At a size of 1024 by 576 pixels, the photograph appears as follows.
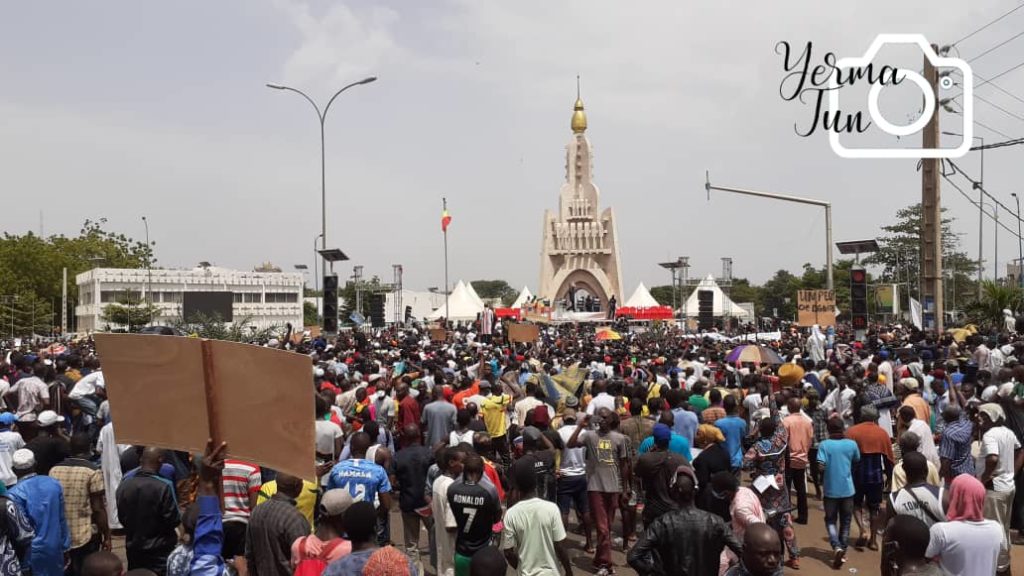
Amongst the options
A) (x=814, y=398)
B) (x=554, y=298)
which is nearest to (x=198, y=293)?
(x=554, y=298)

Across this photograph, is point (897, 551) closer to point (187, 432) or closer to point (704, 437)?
point (704, 437)

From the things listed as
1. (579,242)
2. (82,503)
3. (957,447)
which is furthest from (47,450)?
(579,242)

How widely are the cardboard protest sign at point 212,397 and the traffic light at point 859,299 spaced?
19087 mm

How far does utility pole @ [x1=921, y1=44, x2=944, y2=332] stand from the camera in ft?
68.4

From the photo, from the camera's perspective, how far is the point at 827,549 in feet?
26.9

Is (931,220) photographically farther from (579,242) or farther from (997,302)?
(579,242)

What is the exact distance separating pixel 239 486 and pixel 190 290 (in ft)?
194

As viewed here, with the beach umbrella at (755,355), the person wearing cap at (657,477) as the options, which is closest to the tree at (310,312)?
the beach umbrella at (755,355)

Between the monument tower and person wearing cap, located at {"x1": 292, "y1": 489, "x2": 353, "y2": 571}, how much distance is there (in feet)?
227

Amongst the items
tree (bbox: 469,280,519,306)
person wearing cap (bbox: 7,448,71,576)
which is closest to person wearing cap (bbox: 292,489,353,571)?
person wearing cap (bbox: 7,448,71,576)

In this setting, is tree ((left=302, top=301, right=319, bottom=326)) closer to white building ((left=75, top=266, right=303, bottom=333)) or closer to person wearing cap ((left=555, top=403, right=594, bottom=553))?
white building ((left=75, top=266, right=303, bottom=333))

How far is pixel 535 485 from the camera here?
220 inches

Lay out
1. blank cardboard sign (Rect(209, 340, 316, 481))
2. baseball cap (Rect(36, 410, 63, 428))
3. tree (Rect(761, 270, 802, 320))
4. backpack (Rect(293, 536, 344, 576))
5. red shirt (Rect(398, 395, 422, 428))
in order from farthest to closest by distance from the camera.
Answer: tree (Rect(761, 270, 802, 320)), red shirt (Rect(398, 395, 422, 428)), baseball cap (Rect(36, 410, 63, 428)), backpack (Rect(293, 536, 344, 576)), blank cardboard sign (Rect(209, 340, 316, 481))

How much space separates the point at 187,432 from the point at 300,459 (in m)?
0.69
